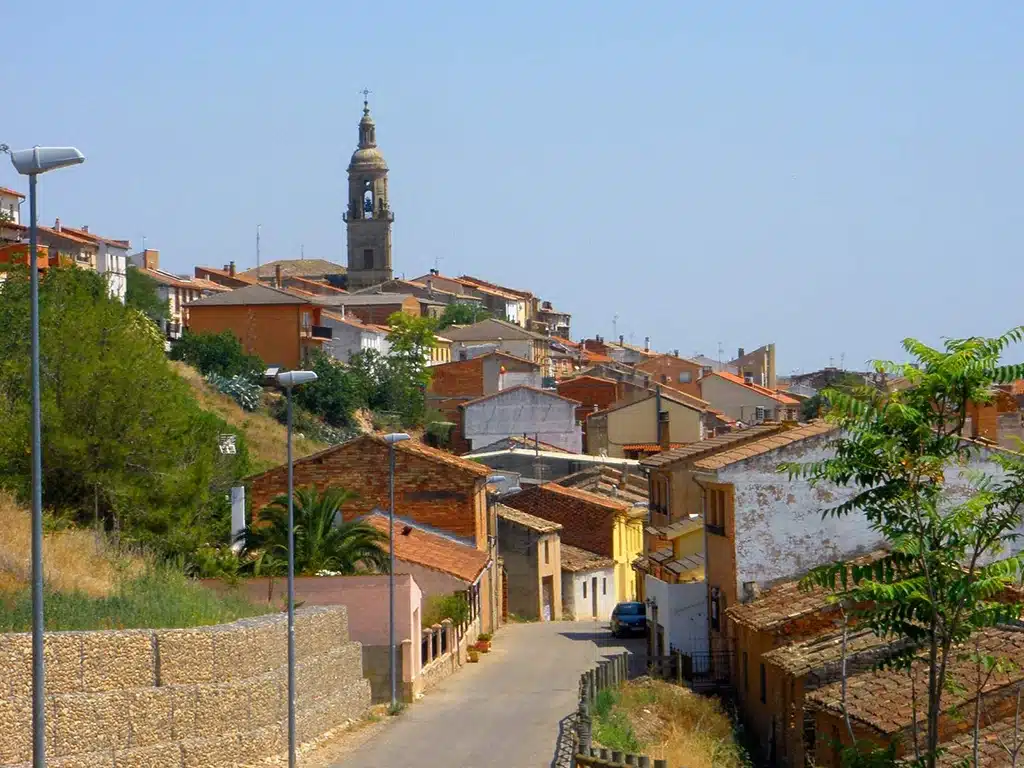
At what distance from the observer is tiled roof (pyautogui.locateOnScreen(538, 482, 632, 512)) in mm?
63625

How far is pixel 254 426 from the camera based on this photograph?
76938 millimetres

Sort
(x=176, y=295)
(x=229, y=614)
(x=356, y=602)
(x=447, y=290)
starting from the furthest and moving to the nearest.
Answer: (x=447, y=290) < (x=176, y=295) < (x=356, y=602) < (x=229, y=614)

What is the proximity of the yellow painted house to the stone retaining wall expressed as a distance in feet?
119

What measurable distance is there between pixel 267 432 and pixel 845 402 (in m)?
62.7

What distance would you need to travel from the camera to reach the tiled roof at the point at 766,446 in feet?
117

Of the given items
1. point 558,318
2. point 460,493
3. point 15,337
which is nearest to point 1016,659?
point 460,493

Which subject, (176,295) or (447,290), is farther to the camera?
(447,290)

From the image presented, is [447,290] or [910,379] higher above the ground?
[447,290]

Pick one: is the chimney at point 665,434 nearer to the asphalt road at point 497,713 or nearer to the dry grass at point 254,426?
the asphalt road at point 497,713

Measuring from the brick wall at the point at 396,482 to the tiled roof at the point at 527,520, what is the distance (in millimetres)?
8438

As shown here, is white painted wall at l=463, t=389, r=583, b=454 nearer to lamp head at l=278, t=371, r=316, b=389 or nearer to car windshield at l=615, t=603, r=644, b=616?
car windshield at l=615, t=603, r=644, b=616

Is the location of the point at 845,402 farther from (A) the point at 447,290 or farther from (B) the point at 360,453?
(A) the point at 447,290

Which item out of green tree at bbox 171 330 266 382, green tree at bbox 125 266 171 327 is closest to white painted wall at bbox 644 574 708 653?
green tree at bbox 171 330 266 382

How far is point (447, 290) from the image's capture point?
543 ft
